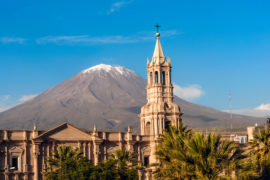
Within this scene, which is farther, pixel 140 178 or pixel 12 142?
pixel 12 142

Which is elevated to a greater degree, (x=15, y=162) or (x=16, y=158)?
(x=16, y=158)

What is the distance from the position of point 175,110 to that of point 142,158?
10.4 m

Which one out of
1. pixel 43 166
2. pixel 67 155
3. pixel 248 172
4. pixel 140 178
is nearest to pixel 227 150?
pixel 248 172

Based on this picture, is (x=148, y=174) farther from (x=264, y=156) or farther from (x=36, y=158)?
(x=36, y=158)

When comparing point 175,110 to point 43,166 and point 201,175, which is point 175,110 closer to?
point 43,166

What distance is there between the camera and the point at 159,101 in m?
91.1

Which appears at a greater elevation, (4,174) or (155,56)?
(155,56)

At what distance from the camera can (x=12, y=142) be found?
7719cm

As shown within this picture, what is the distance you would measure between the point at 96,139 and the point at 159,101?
14.1 meters

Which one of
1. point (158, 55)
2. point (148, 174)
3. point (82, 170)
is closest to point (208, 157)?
point (148, 174)

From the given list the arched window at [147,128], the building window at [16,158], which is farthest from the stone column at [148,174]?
the arched window at [147,128]

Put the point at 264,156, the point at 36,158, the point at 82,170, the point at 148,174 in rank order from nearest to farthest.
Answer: the point at 264,156 → the point at 82,170 → the point at 148,174 → the point at 36,158

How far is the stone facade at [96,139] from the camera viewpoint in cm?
7681

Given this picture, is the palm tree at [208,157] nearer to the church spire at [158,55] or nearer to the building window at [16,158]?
the building window at [16,158]
